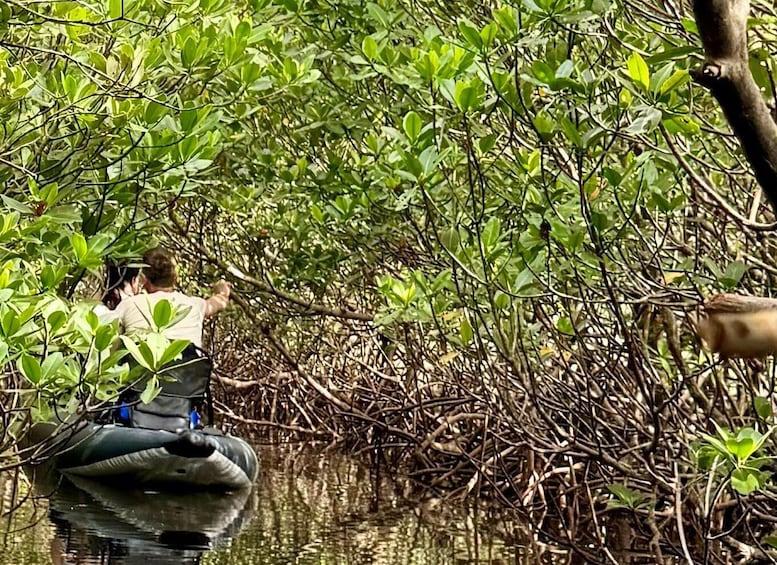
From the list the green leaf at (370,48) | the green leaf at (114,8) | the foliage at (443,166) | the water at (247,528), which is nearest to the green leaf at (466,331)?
the foliage at (443,166)

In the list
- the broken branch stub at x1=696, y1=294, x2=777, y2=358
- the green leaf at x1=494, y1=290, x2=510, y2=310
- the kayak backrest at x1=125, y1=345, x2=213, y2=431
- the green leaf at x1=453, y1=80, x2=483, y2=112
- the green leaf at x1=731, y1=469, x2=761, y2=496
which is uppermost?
the kayak backrest at x1=125, y1=345, x2=213, y2=431

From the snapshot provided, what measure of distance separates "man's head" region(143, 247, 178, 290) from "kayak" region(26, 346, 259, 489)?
440 millimetres

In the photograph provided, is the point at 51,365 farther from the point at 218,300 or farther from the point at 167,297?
the point at 218,300

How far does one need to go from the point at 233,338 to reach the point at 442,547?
912 cm

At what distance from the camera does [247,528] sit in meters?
6.83

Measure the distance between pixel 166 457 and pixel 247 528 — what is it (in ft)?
3.81

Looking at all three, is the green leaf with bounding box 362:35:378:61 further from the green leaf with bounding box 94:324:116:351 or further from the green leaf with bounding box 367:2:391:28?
the green leaf with bounding box 94:324:116:351

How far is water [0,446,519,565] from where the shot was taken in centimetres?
580

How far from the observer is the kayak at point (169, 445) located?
306 inches

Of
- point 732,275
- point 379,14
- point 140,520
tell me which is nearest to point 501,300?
point 732,275

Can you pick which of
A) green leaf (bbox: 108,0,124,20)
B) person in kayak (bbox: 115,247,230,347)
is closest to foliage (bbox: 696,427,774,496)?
green leaf (bbox: 108,0,124,20)

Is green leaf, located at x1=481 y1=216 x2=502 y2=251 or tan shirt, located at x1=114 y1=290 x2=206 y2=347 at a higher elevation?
tan shirt, located at x1=114 y1=290 x2=206 y2=347

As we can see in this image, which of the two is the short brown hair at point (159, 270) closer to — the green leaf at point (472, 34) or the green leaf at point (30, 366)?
the green leaf at point (472, 34)

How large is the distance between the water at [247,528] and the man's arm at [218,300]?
46.6 inches
